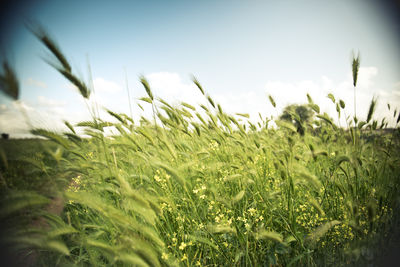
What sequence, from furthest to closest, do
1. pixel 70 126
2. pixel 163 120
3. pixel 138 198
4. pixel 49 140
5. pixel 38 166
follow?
1. pixel 163 120
2. pixel 70 126
3. pixel 38 166
4. pixel 49 140
5. pixel 138 198

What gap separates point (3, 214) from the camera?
940mm

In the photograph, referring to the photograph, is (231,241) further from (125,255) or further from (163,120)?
(163,120)

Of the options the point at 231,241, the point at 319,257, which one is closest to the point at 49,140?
the point at 231,241

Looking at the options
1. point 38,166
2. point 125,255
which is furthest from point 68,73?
point 125,255

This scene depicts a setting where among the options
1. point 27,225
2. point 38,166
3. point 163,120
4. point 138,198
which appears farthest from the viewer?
point 163,120

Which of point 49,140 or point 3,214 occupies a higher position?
point 49,140

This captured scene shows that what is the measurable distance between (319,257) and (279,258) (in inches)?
12.1

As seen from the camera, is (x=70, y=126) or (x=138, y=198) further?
(x=70, y=126)

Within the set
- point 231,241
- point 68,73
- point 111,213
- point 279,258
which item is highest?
point 68,73

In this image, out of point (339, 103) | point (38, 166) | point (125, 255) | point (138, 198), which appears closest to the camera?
point (125, 255)

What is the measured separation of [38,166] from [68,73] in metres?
0.80

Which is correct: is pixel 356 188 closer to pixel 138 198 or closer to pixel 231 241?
pixel 231 241

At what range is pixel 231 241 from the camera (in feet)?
5.33

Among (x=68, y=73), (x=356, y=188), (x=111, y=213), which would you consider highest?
(x=68, y=73)
